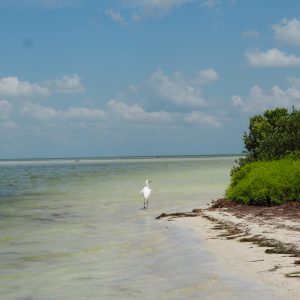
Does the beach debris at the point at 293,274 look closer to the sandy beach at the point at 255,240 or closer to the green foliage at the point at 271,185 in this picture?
the sandy beach at the point at 255,240

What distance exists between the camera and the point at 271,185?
22.7 meters

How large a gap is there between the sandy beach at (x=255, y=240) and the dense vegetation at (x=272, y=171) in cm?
83

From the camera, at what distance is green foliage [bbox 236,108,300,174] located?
28953mm

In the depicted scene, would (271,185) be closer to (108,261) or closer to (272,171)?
(272,171)

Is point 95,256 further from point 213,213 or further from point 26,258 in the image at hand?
point 213,213

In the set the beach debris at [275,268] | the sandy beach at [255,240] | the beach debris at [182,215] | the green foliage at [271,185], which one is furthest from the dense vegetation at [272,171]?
the beach debris at [275,268]

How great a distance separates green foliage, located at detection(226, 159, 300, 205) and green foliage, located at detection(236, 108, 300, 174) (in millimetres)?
4045

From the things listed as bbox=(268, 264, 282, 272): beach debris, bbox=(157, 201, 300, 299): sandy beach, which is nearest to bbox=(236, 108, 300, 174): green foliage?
bbox=(157, 201, 300, 299): sandy beach

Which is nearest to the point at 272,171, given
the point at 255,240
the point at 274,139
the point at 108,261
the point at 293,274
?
the point at 274,139

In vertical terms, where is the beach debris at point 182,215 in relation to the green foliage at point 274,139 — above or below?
below

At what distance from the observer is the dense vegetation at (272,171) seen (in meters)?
22.5

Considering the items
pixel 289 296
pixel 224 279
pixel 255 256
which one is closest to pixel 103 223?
pixel 255 256

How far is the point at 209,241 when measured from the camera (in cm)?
1532

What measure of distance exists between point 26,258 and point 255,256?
6.21m
